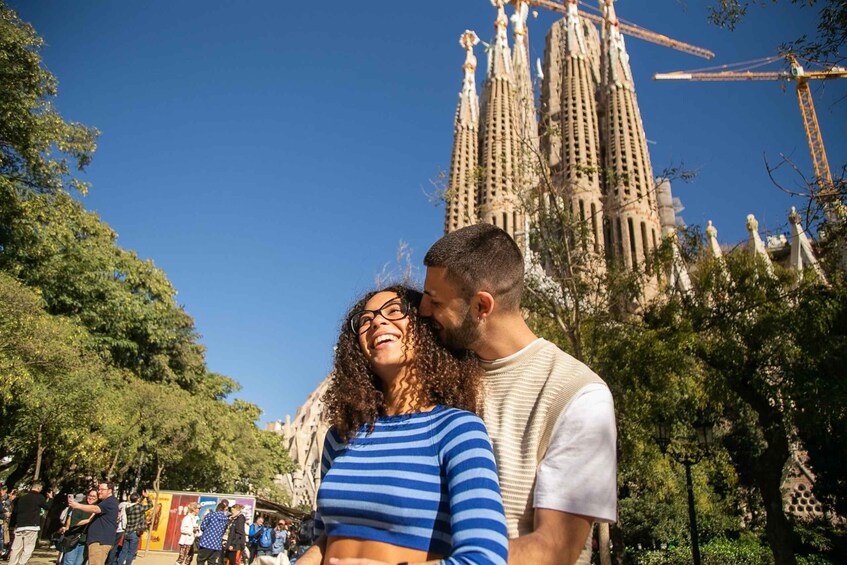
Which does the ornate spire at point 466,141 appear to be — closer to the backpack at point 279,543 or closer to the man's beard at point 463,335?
the backpack at point 279,543

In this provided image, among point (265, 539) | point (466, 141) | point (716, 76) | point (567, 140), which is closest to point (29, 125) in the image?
point (265, 539)

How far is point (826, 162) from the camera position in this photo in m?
49.1

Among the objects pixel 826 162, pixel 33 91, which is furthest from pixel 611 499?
pixel 826 162

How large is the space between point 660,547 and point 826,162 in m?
44.8

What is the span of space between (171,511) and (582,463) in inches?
603

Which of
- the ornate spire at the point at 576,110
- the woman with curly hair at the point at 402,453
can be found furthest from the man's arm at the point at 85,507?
the ornate spire at the point at 576,110

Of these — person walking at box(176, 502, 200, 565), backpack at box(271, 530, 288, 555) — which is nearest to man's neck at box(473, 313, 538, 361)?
person walking at box(176, 502, 200, 565)

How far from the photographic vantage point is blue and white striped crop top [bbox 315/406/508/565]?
1.15 m

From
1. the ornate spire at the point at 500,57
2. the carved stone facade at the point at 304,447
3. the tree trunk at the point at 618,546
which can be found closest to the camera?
the tree trunk at the point at 618,546

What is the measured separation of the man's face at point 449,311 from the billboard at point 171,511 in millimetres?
12965

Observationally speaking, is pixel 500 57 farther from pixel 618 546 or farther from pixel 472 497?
pixel 472 497

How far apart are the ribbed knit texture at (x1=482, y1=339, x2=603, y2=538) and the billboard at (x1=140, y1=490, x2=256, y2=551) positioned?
42.7 feet

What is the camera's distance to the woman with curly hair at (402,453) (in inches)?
46.4

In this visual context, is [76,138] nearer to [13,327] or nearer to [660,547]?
[13,327]
